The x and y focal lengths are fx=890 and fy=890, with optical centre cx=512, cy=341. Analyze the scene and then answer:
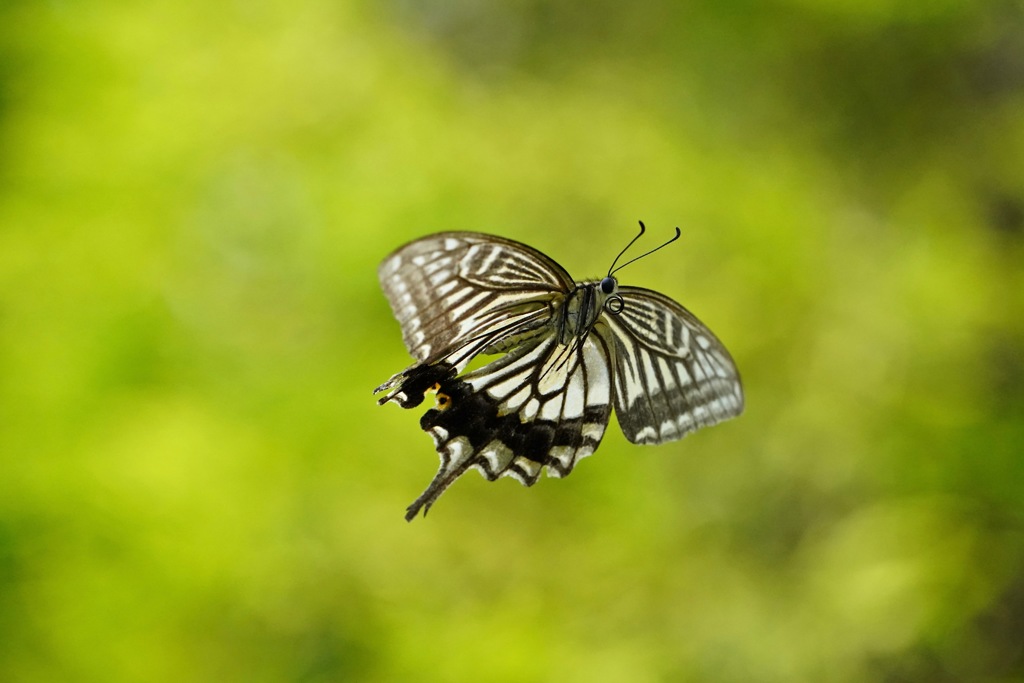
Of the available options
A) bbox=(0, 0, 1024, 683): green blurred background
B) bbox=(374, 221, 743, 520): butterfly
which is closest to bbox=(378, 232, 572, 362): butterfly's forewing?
bbox=(374, 221, 743, 520): butterfly

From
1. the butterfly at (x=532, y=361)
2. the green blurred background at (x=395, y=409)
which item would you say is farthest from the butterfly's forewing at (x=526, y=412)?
the green blurred background at (x=395, y=409)

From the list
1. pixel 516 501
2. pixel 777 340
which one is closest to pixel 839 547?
pixel 777 340

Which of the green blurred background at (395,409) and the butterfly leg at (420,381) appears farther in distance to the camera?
the green blurred background at (395,409)

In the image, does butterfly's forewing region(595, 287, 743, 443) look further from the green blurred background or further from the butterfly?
the green blurred background

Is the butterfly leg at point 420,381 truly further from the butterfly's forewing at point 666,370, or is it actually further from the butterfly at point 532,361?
the butterfly's forewing at point 666,370

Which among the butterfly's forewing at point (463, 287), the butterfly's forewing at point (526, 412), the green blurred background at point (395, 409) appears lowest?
the butterfly's forewing at point (526, 412)

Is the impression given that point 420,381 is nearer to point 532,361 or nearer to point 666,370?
point 532,361

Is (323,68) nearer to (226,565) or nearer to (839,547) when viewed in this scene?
(226,565)
